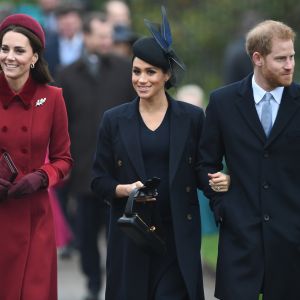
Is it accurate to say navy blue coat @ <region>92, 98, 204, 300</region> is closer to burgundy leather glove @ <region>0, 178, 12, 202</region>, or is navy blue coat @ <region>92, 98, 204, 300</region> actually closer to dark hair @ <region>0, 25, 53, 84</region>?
dark hair @ <region>0, 25, 53, 84</region>

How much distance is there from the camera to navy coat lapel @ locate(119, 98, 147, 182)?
824 cm

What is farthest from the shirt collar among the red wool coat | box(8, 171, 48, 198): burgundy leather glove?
box(8, 171, 48, 198): burgundy leather glove

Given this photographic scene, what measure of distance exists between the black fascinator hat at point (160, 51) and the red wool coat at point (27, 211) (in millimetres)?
663

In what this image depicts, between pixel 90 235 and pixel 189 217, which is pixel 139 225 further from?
pixel 90 235

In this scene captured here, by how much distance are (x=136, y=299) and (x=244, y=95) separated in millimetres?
1407

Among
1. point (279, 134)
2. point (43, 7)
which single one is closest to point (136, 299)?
point (279, 134)

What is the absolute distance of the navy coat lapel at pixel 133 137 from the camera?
8.24 metres

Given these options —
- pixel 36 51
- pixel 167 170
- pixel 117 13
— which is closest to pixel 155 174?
pixel 167 170

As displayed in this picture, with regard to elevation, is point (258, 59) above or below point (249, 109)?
above

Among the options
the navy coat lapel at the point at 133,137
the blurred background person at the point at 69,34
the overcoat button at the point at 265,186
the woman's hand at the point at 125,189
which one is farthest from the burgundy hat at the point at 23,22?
the blurred background person at the point at 69,34

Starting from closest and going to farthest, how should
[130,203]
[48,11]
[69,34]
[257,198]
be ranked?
[130,203], [257,198], [69,34], [48,11]

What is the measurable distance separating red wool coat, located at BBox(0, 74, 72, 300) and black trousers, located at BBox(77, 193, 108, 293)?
2.91 metres

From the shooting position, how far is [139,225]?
798cm

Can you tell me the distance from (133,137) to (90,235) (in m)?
3.29
